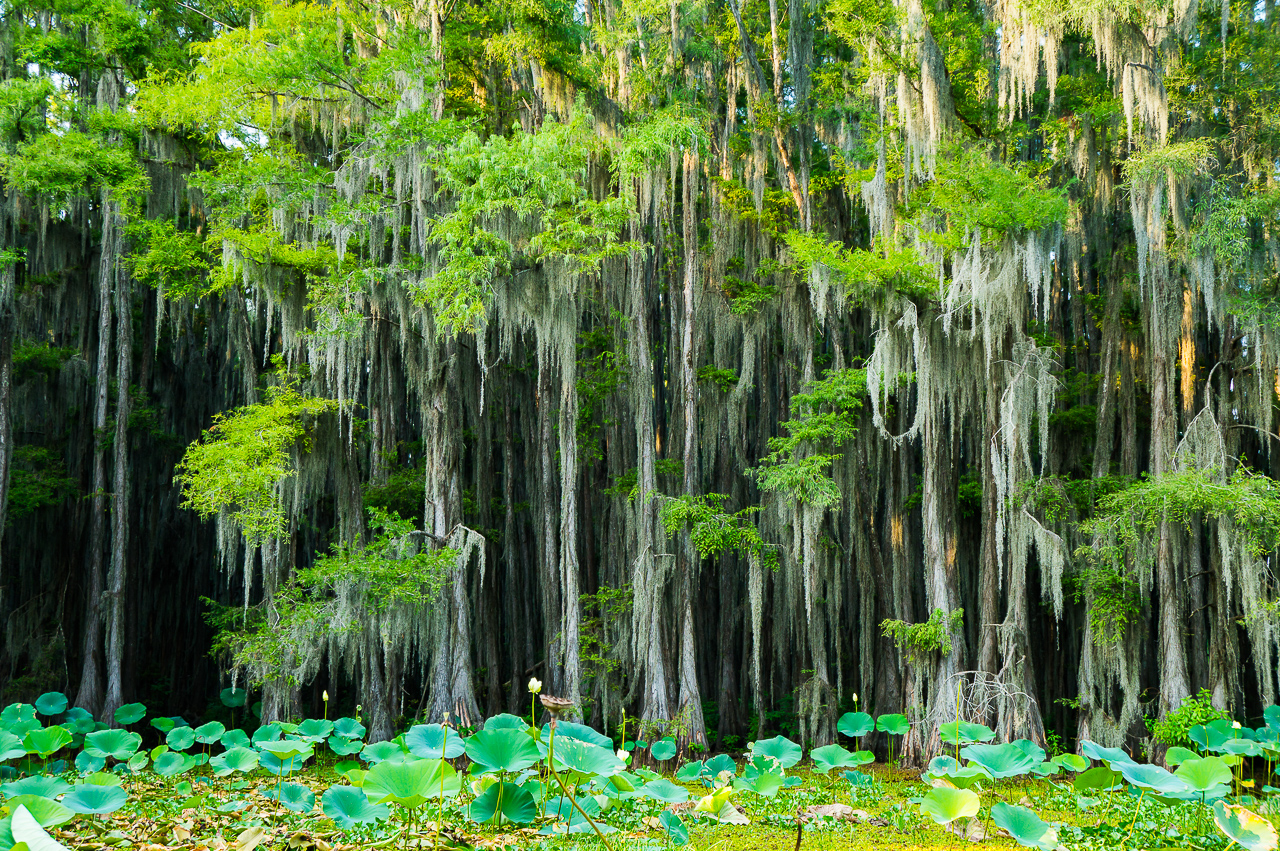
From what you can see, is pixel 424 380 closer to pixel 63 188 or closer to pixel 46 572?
pixel 63 188

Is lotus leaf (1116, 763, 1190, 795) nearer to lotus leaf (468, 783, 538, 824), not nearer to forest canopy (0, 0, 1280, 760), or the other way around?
lotus leaf (468, 783, 538, 824)

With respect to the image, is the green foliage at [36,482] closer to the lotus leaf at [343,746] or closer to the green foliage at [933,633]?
the lotus leaf at [343,746]

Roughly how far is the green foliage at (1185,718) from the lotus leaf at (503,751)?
8357 millimetres

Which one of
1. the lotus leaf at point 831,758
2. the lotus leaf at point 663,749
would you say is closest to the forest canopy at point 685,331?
the lotus leaf at point 663,749

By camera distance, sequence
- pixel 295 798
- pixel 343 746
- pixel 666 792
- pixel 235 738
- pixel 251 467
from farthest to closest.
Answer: pixel 251 467, pixel 235 738, pixel 343 746, pixel 295 798, pixel 666 792

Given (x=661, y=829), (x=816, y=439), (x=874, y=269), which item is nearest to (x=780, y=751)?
(x=661, y=829)

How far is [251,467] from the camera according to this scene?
37.4 ft

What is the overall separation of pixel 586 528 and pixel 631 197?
6083mm

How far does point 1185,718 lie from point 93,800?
33.6 feet

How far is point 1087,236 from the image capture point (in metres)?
13.6

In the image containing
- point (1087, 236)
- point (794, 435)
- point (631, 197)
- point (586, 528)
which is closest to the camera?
point (631, 197)

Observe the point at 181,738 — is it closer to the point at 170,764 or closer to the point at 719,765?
the point at 170,764

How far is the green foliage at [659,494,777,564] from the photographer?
1262 cm

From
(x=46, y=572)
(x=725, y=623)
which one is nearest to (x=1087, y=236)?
(x=725, y=623)
